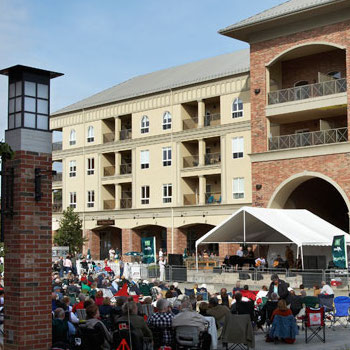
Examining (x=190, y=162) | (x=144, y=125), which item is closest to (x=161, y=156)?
(x=190, y=162)

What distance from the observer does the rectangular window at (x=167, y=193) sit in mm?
51188

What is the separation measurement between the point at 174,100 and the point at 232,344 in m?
36.3

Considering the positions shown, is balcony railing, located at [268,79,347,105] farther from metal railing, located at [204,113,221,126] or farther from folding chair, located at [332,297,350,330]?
folding chair, located at [332,297,350,330]

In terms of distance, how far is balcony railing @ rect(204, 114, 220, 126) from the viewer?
163ft

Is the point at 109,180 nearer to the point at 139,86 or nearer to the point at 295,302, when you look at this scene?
the point at 139,86

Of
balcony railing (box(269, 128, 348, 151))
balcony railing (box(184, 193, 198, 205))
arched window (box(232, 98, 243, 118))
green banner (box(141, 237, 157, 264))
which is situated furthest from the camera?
balcony railing (box(184, 193, 198, 205))

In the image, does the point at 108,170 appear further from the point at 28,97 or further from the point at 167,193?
the point at 28,97

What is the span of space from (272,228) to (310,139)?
8598mm

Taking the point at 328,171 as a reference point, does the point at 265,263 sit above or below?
below

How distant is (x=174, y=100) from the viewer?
51000mm

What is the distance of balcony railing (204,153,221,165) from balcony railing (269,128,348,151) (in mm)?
10327

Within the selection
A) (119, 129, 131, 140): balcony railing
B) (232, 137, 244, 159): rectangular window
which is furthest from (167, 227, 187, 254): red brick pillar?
(119, 129, 131, 140): balcony railing

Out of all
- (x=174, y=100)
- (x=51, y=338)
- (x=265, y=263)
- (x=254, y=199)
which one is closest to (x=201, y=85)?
(x=174, y=100)

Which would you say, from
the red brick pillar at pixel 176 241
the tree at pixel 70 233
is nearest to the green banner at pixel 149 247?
the red brick pillar at pixel 176 241
